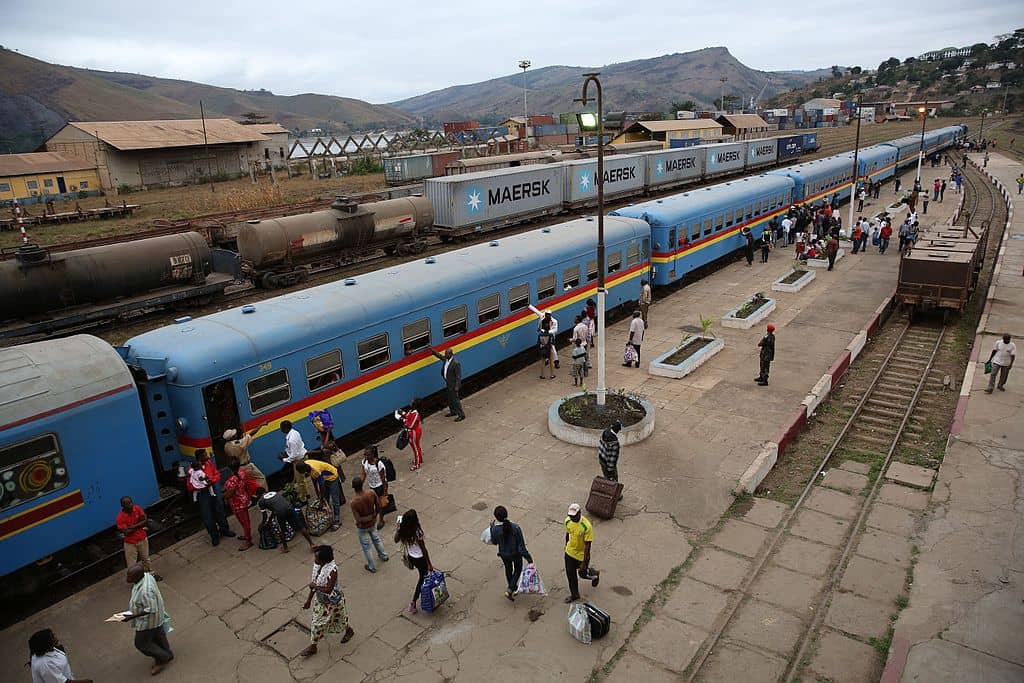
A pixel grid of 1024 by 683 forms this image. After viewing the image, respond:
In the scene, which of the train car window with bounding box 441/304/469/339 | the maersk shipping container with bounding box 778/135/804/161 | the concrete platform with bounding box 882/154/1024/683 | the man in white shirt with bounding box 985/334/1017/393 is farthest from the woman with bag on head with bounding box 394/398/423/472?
the maersk shipping container with bounding box 778/135/804/161

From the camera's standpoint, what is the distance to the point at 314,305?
12711 millimetres

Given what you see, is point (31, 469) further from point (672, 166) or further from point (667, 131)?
point (667, 131)

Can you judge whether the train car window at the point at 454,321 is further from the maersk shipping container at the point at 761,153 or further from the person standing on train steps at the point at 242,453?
the maersk shipping container at the point at 761,153

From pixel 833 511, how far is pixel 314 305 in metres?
9.78

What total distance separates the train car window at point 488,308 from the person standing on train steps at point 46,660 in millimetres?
10438

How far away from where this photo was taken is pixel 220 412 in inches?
428

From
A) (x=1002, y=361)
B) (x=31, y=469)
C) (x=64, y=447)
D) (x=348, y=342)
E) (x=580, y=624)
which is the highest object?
(x=348, y=342)

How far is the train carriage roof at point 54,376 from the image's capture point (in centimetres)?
865

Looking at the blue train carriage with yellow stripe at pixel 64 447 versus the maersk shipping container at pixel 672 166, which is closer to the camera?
the blue train carriage with yellow stripe at pixel 64 447

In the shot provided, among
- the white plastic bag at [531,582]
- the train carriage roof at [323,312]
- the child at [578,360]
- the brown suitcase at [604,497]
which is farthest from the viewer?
the child at [578,360]

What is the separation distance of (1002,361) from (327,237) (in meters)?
21.2

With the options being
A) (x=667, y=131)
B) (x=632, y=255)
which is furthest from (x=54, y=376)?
(x=667, y=131)

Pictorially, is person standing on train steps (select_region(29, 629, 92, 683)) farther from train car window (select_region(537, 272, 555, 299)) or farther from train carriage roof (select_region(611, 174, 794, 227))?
train carriage roof (select_region(611, 174, 794, 227))

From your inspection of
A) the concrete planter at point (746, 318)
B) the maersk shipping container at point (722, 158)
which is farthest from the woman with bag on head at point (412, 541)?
the maersk shipping container at point (722, 158)
